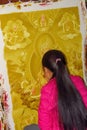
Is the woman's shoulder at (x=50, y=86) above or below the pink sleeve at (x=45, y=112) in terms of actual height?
above

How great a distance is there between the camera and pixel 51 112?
1726 millimetres

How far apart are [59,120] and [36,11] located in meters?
0.77

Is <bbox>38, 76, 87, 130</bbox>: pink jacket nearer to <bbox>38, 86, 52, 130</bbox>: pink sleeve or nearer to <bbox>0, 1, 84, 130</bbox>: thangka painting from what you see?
<bbox>38, 86, 52, 130</bbox>: pink sleeve

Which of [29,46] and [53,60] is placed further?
[29,46]

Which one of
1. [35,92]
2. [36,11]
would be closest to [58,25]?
[36,11]

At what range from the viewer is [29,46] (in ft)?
6.72

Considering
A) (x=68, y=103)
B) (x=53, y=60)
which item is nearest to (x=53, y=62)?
(x=53, y=60)

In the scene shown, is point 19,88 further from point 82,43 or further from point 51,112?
point 82,43

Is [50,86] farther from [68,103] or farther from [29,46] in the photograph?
[29,46]

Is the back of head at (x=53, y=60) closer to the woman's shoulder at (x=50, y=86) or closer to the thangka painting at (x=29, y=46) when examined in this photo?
the woman's shoulder at (x=50, y=86)

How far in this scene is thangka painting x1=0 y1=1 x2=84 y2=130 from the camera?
1.97 m

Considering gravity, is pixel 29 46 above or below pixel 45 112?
above

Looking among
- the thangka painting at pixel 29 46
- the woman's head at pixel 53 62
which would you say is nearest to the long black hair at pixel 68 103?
the woman's head at pixel 53 62

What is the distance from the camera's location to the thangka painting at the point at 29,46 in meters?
1.97
